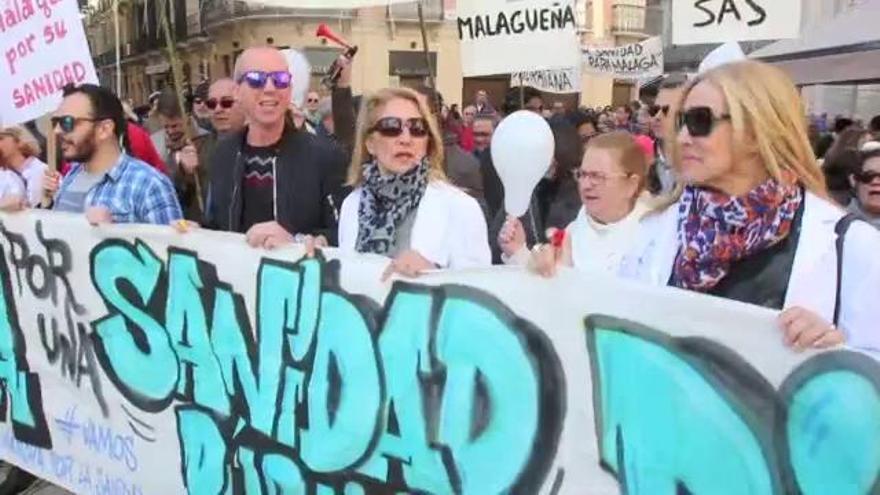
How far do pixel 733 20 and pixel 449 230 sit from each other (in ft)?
6.27

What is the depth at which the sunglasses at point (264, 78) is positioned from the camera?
340 cm

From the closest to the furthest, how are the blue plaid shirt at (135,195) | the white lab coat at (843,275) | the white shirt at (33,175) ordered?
the white lab coat at (843,275)
the blue plaid shirt at (135,195)
the white shirt at (33,175)

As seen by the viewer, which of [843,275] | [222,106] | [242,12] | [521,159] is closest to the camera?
[843,275]

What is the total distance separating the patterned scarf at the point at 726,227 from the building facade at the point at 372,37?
20192 mm

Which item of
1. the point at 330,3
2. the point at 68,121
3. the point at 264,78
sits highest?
the point at 330,3

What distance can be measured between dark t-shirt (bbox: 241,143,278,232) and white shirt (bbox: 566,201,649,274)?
998mm

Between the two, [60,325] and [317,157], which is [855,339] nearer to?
[317,157]

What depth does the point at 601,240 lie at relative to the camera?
317 cm

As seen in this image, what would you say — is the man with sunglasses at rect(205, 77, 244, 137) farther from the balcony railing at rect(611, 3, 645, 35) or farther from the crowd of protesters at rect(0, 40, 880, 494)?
the balcony railing at rect(611, 3, 645, 35)

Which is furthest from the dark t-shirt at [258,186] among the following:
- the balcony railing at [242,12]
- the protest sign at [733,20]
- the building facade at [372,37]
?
the balcony railing at [242,12]

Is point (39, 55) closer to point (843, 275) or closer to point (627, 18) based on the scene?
point (843, 275)

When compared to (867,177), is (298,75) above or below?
above

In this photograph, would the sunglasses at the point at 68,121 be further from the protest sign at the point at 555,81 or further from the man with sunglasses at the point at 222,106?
the protest sign at the point at 555,81

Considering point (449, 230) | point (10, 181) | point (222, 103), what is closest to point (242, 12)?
point (10, 181)
